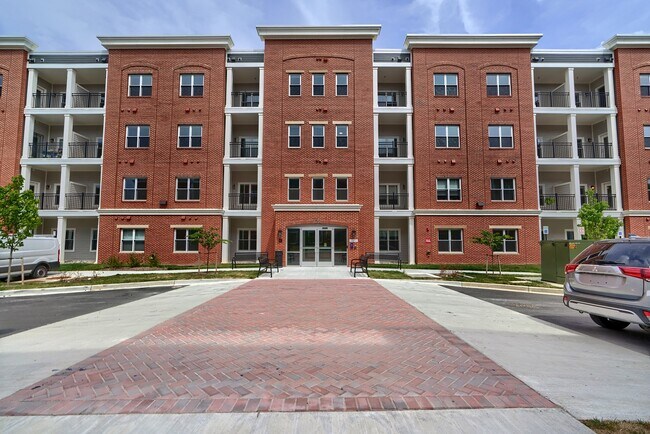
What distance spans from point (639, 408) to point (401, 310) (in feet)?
16.8

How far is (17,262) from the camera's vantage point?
54.5ft

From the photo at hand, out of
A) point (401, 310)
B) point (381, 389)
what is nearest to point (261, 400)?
point (381, 389)

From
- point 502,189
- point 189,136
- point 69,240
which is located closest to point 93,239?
point 69,240

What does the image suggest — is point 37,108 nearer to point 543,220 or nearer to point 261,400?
point 261,400

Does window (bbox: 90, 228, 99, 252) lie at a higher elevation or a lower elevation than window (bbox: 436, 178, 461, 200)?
lower

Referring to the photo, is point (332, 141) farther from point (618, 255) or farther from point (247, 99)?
point (618, 255)

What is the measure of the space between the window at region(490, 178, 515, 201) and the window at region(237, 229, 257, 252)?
58.3ft

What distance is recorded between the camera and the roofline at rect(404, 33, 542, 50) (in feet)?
83.6

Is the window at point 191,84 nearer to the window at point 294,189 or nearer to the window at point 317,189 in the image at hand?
the window at point 294,189

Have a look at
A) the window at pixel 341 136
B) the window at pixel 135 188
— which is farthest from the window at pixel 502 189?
the window at pixel 135 188

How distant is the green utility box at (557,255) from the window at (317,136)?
15149mm

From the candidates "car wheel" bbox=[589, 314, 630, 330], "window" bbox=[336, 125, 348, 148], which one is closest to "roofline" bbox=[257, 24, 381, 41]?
"window" bbox=[336, 125, 348, 148]

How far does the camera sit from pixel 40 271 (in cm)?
1738

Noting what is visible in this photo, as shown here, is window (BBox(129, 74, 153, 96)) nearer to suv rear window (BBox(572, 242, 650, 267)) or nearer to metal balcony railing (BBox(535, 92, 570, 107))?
suv rear window (BBox(572, 242, 650, 267))
